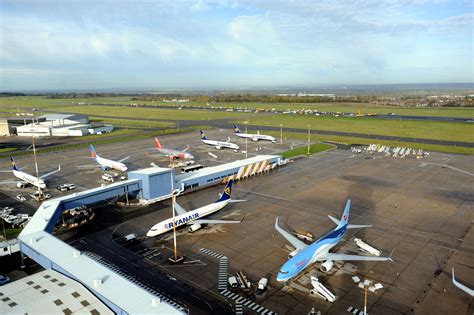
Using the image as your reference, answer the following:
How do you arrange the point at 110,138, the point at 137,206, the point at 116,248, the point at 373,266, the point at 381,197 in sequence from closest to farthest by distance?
the point at 373,266
the point at 116,248
the point at 137,206
the point at 381,197
the point at 110,138

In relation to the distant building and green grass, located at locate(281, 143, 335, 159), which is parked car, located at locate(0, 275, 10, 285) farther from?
the distant building

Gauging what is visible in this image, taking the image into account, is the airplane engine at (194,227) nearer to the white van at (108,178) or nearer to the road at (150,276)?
the road at (150,276)

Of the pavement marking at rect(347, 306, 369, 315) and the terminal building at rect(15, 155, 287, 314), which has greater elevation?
the terminal building at rect(15, 155, 287, 314)

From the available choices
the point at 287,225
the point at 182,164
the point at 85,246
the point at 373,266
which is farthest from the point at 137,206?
the point at 373,266

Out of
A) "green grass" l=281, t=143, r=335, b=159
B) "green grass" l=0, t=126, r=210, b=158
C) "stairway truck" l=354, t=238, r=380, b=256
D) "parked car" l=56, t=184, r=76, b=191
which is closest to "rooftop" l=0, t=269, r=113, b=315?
"stairway truck" l=354, t=238, r=380, b=256

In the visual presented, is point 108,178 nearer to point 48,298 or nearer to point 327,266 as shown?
point 48,298

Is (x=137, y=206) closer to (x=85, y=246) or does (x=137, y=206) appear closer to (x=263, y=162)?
(x=85, y=246)

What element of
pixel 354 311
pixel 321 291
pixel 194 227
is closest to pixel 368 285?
pixel 354 311

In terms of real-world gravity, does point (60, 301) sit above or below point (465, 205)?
above
